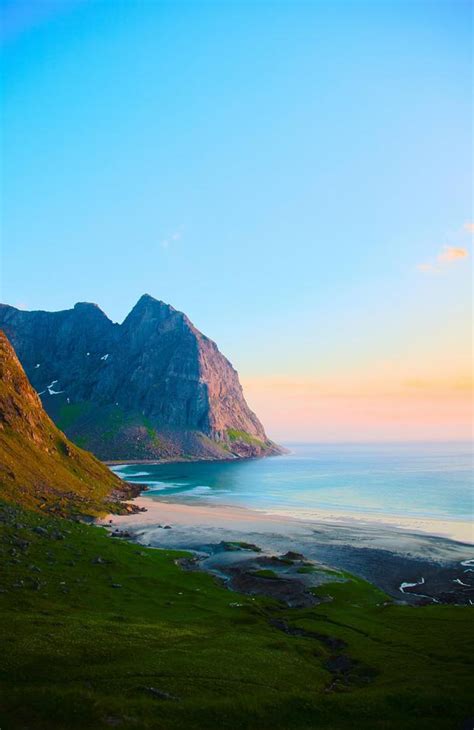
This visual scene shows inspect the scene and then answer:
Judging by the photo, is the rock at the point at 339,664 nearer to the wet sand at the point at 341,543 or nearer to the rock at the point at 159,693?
the rock at the point at 159,693

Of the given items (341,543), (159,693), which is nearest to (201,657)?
(159,693)

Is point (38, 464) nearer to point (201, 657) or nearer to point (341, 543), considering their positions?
point (341, 543)

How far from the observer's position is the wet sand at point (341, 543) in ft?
235

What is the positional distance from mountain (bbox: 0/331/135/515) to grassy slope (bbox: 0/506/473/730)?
43.6 meters

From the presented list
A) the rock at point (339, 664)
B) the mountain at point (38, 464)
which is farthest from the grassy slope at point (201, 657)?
the mountain at point (38, 464)

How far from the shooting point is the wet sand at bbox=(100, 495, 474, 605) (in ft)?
235

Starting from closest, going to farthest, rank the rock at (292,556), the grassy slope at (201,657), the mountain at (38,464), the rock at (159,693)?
the grassy slope at (201,657) → the rock at (159,693) → the rock at (292,556) → the mountain at (38,464)

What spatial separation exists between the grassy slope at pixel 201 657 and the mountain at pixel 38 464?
4361 cm

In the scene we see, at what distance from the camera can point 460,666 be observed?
37.0 m

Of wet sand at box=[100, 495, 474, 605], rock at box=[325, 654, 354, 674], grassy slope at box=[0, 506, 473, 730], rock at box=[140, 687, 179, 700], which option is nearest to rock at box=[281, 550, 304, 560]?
wet sand at box=[100, 495, 474, 605]

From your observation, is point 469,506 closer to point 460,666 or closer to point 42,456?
point 460,666

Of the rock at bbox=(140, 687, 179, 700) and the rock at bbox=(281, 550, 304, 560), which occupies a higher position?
the rock at bbox=(140, 687, 179, 700)

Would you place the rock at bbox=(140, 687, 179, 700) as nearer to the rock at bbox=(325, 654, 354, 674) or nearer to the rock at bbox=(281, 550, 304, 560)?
the rock at bbox=(325, 654, 354, 674)

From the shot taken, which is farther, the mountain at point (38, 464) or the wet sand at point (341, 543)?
the mountain at point (38, 464)
